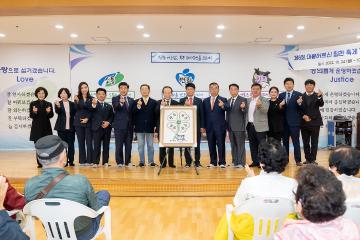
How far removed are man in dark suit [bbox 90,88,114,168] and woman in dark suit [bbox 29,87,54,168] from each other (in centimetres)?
85

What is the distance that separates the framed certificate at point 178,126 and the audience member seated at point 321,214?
4.17 meters

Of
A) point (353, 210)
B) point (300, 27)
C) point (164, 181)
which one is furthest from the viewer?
point (300, 27)

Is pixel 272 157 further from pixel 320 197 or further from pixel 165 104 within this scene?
pixel 165 104

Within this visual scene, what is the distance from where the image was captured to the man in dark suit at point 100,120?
595 centimetres

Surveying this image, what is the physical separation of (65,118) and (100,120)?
26.7 inches

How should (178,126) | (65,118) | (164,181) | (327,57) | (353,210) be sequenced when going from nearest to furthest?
(353,210) < (164,181) < (178,126) < (65,118) < (327,57)

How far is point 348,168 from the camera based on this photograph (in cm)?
207

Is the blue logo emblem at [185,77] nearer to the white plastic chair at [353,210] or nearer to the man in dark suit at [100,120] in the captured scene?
the man in dark suit at [100,120]

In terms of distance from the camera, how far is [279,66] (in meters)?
9.15

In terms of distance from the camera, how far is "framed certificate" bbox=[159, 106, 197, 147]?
5.56 metres

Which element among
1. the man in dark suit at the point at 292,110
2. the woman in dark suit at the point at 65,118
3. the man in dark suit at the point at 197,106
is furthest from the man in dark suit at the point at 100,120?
the man in dark suit at the point at 292,110

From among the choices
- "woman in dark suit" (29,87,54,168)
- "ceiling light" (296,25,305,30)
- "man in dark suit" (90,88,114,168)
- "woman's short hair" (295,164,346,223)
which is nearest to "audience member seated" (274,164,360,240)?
"woman's short hair" (295,164,346,223)

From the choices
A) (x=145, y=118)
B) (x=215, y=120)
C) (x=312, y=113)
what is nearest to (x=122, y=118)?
(x=145, y=118)

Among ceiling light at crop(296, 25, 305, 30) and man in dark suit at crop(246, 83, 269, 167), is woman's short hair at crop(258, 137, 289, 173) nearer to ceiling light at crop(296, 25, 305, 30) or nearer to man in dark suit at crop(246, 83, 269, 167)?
man in dark suit at crop(246, 83, 269, 167)
